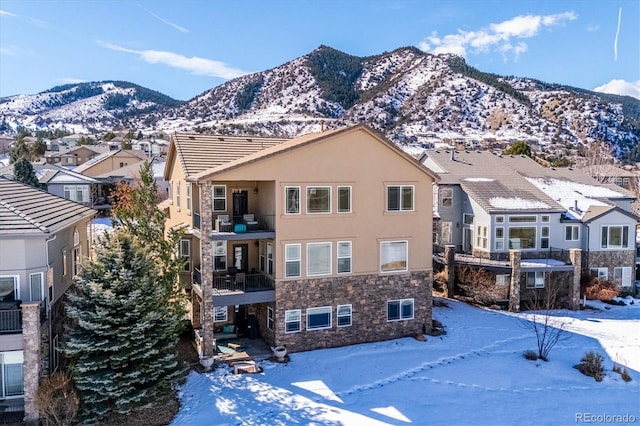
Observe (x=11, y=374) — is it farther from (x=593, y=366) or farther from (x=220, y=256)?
(x=593, y=366)

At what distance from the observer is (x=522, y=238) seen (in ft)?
96.9

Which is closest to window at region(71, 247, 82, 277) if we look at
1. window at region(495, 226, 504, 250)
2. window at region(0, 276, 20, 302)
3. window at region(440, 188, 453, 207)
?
window at region(0, 276, 20, 302)

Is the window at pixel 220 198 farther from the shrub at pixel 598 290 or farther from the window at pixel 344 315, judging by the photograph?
the shrub at pixel 598 290

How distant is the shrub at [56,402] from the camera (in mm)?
12466

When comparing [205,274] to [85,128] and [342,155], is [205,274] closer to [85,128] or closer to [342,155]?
[342,155]

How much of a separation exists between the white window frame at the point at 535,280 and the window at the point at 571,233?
13.4 feet

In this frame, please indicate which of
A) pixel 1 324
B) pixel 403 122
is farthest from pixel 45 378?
pixel 403 122

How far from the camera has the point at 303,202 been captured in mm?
18891

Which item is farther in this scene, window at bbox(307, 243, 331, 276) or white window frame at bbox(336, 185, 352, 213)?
white window frame at bbox(336, 185, 352, 213)

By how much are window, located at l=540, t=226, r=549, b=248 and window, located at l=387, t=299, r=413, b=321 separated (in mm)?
13899

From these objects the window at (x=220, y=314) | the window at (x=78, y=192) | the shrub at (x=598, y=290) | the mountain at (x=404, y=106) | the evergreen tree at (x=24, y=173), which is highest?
the mountain at (x=404, y=106)

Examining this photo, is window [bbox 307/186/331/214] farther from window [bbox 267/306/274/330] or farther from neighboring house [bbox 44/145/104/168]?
neighboring house [bbox 44/145/104/168]

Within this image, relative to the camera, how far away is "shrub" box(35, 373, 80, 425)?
12.5 metres

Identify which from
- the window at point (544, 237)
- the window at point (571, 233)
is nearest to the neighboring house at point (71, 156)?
the window at point (544, 237)
